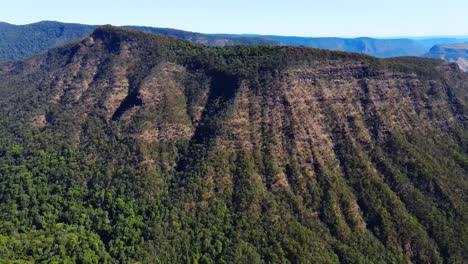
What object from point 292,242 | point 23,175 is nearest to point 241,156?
point 292,242

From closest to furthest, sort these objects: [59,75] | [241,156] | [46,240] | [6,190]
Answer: [46,240] → [6,190] → [241,156] → [59,75]

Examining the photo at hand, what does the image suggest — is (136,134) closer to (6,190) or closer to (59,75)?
(6,190)

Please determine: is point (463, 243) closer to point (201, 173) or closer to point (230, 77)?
point (201, 173)

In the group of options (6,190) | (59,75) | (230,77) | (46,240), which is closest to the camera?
(46,240)

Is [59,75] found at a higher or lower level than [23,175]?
higher

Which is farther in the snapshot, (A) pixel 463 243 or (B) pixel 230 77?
(B) pixel 230 77

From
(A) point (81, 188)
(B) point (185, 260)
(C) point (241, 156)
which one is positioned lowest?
(B) point (185, 260)

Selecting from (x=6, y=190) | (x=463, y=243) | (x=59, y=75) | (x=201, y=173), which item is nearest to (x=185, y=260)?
(x=201, y=173)
